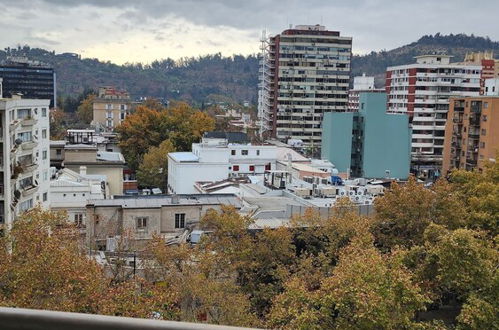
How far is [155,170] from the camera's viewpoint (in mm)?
30125

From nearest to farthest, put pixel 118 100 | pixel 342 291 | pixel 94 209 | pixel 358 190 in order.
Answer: pixel 342 291 < pixel 94 209 < pixel 358 190 < pixel 118 100

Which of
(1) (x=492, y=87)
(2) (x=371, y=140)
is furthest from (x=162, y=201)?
(1) (x=492, y=87)

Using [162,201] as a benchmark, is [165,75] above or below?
above

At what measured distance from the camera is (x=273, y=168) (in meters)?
28.3

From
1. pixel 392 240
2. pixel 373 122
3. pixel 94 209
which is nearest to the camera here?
pixel 392 240

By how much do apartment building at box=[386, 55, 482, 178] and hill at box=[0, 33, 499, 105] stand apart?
55131mm

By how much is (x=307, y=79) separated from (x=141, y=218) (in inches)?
1441

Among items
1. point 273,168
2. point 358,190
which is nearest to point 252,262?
point 358,190

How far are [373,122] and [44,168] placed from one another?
2060cm

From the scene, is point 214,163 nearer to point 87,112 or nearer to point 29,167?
point 29,167

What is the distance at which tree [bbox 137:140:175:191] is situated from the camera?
3020 cm

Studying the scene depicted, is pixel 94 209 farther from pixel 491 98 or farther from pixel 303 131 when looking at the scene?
pixel 303 131

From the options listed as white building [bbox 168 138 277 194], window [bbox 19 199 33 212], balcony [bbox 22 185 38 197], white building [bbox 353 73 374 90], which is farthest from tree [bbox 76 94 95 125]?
window [bbox 19 199 33 212]

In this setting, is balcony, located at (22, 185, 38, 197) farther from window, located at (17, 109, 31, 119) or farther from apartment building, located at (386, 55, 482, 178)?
apartment building, located at (386, 55, 482, 178)
